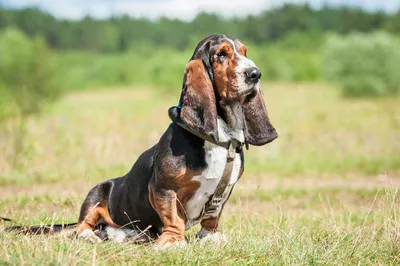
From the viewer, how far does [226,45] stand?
14.1 ft

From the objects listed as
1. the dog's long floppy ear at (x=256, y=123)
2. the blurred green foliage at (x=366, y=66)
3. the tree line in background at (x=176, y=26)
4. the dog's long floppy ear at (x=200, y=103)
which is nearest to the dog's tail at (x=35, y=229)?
the dog's long floppy ear at (x=200, y=103)

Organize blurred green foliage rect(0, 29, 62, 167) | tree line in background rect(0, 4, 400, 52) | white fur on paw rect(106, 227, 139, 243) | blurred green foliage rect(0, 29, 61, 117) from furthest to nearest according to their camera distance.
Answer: tree line in background rect(0, 4, 400, 52)
blurred green foliage rect(0, 29, 61, 117)
blurred green foliage rect(0, 29, 62, 167)
white fur on paw rect(106, 227, 139, 243)

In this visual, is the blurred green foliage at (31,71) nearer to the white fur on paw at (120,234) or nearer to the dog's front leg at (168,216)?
the white fur on paw at (120,234)

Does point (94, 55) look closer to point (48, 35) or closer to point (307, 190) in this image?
point (48, 35)

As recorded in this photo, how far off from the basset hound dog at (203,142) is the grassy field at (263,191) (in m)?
0.31

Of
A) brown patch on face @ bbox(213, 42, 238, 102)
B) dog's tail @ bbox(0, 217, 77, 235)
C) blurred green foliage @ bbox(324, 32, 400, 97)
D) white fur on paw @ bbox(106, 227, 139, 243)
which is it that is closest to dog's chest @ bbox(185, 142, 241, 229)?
brown patch on face @ bbox(213, 42, 238, 102)

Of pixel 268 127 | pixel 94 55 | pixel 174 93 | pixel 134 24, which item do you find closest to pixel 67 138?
pixel 268 127

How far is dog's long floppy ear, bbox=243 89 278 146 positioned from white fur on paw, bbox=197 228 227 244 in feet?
2.62

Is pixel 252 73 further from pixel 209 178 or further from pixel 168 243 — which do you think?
pixel 168 243

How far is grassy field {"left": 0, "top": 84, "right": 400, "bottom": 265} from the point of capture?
4.24m

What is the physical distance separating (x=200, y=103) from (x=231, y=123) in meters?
0.39

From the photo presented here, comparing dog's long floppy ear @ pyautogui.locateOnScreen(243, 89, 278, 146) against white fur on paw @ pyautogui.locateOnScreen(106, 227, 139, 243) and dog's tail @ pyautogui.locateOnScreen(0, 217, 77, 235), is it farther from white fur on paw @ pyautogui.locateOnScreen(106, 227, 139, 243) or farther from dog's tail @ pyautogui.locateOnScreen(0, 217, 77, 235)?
dog's tail @ pyautogui.locateOnScreen(0, 217, 77, 235)

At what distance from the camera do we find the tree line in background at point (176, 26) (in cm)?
8575

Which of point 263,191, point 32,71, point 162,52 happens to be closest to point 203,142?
point 263,191
